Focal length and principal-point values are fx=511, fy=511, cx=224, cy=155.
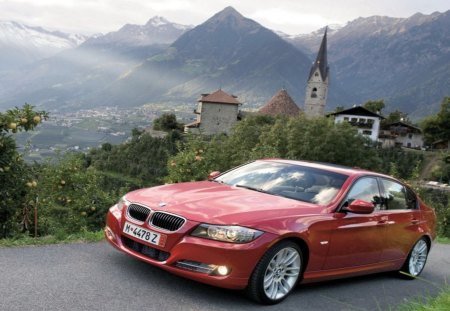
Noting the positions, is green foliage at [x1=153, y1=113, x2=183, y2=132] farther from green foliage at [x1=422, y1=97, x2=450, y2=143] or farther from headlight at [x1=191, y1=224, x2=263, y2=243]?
headlight at [x1=191, y1=224, x2=263, y2=243]

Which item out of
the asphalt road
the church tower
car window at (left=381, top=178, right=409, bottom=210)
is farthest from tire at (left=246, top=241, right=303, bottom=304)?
the church tower

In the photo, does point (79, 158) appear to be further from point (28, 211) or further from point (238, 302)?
point (238, 302)

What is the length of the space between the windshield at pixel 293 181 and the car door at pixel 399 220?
100 centimetres

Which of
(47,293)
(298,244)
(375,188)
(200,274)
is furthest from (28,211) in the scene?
A: (375,188)

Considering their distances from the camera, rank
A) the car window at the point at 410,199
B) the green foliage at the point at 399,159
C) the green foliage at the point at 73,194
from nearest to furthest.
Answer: the car window at the point at 410,199, the green foliage at the point at 73,194, the green foliage at the point at 399,159

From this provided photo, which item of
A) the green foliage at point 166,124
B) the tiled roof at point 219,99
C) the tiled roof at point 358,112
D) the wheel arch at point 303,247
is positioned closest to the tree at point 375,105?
the tiled roof at point 358,112

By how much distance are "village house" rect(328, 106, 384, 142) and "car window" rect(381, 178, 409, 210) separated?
3182 inches

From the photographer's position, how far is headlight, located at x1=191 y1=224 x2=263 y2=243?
4.96 m

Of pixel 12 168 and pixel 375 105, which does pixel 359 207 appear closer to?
pixel 12 168

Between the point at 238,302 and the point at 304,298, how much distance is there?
2.93ft

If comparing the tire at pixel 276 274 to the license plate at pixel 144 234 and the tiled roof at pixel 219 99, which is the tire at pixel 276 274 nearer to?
the license plate at pixel 144 234

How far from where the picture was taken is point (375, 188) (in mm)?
6797

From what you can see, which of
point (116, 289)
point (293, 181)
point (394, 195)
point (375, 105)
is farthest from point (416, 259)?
point (375, 105)

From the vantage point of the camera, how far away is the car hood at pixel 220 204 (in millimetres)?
5105
